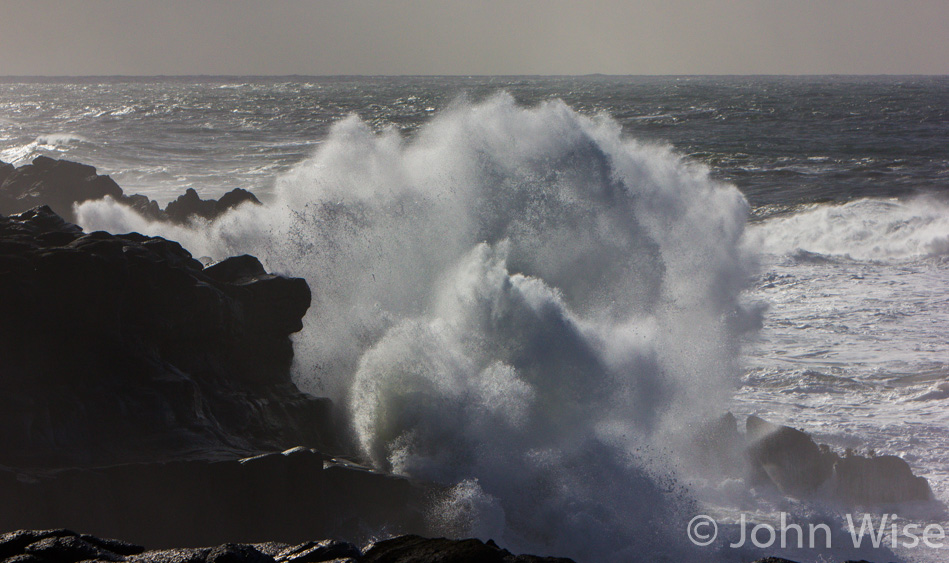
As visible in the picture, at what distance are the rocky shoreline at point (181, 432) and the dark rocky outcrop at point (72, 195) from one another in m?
7.36

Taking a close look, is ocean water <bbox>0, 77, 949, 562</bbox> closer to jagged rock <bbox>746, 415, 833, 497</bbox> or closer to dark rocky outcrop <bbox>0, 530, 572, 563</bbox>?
jagged rock <bbox>746, 415, 833, 497</bbox>

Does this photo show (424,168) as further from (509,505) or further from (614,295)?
(509,505)

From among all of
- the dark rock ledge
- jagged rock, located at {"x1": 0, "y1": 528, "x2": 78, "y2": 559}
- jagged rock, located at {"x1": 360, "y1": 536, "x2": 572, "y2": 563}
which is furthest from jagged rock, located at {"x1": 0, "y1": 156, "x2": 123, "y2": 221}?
jagged rock, located at {"x1": 360, "y1": 536, "x2": 572, "y2": 563}

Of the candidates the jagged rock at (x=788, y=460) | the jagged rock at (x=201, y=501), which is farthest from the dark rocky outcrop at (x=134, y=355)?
the jagged rock at (x=788, y=460)

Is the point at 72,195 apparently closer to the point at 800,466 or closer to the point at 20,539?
the point at 20,539

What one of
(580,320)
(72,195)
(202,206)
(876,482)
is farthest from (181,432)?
(72,195)

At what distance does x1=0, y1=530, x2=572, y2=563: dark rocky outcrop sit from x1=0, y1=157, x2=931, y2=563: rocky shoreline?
2 cm

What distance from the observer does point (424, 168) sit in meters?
15.9

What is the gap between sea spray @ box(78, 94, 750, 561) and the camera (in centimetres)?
914

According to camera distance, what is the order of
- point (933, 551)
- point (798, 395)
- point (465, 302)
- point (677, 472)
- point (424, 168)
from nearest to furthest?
point (933, 551), point (677, 472), point (465, 302), point (798, 395), point (424, 168)

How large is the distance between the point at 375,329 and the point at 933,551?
7.29 meters

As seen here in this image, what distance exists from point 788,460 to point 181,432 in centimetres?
727

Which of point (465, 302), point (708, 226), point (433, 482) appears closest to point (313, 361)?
point (465, 302)
